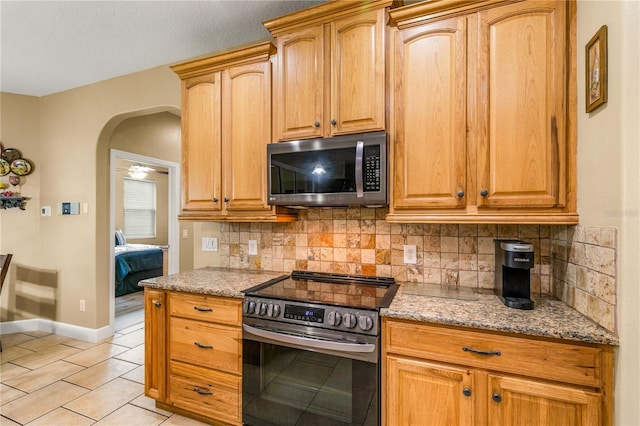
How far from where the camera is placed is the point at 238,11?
2.14m

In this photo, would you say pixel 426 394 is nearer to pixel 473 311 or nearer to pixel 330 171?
pixel 473 311

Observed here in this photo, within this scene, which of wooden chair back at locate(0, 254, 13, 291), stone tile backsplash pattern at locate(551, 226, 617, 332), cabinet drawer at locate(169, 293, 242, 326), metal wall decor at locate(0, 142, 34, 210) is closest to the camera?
stone tile backsplash pattern at locate(551, 226, 617, 332)

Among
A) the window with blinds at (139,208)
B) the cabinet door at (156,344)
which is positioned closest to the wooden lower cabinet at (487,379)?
the cabinet door at (156,344)

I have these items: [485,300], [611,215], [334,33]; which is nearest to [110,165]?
[334,33]

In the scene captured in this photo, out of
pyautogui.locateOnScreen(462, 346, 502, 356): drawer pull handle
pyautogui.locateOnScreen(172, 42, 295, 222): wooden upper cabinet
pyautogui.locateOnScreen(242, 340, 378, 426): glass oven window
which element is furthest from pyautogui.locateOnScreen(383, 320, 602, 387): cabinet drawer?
pyautogui.locateOnScreen(172, 42, 295, 222): wooden upper cabinet

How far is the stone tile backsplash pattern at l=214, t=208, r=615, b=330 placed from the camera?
1.31 m

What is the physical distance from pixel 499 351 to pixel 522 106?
1.15 metres

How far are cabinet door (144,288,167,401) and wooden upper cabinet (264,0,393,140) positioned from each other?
4.52 feet

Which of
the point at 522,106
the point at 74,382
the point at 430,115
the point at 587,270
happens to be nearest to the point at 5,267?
the point at 74,382

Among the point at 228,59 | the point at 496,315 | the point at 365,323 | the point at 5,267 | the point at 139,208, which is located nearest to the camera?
the point at 496,315

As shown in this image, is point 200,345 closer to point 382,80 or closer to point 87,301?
point 382,80

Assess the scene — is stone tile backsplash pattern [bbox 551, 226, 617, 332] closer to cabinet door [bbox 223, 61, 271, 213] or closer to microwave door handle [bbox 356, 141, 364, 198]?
microwave door handle [bbox 356, 141, 364, 198]

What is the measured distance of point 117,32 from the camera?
2.37m

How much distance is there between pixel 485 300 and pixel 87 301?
386 centimetres
